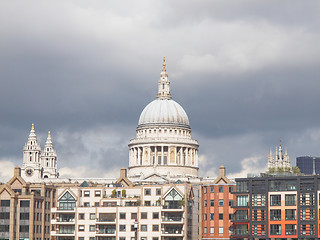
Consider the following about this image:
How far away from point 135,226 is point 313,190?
35.6 m

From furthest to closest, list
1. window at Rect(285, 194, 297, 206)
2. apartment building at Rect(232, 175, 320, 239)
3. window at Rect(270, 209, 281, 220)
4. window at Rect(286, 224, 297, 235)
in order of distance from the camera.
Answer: window at Rect(270, 209, 281, 220) → window at Rect(285, 194, 297, 206) → window at Rect(286, 224, 297, 235) → apartment building at Rect(232, 175, 320, 239)

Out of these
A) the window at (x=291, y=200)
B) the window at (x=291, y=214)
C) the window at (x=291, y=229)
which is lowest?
the window at (x=291, y=229)

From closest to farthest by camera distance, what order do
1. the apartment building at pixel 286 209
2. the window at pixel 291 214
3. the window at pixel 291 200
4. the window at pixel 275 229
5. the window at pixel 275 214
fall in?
the apartment building at pixel 286 209 < the window at pixel 291 214 < the window at pixel 291 200 < the window at pixel 275 229 < the window at pixel 275 214

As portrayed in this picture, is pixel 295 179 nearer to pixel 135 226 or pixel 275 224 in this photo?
pixel 275 224

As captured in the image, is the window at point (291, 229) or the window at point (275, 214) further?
the window at point (275, 214)

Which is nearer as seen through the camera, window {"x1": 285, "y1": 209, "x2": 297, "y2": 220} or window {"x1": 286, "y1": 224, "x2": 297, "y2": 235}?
window {"x1": 286, "y1": 224, "x2": 297, "y2": 235}

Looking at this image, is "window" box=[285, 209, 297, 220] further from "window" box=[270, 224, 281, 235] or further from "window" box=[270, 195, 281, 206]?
"window" box=[270, 195, 281, 206]

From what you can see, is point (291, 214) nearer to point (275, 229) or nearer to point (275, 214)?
point (275, 214)

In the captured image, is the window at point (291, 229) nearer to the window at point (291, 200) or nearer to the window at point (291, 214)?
the window at point (291, 214)

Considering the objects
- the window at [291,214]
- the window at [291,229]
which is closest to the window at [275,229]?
the window at [291,229]

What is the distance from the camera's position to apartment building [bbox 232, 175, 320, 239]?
632ft

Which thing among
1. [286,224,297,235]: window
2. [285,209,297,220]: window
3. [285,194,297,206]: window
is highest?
[285,194,297,206]: window

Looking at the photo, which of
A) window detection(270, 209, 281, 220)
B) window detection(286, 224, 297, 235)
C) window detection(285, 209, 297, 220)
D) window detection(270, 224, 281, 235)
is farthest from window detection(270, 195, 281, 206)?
window detection(286, 224, 297, 235)

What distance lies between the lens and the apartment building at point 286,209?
19250cm
